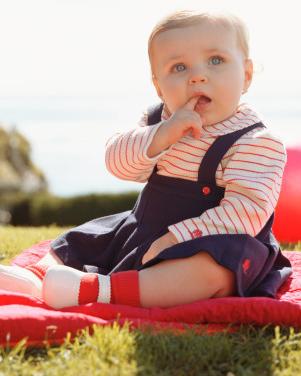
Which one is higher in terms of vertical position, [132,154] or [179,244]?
[132,154]

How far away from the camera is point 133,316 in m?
2.66

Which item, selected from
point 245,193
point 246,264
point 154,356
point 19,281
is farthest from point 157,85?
point 154,356

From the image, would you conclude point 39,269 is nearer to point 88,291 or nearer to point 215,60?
point 88,291

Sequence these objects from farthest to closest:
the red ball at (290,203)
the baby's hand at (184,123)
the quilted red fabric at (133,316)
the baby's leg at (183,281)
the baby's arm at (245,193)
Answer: the red ball at (290,203) → the baby's hand at (184,123) → the baby's arm at (245,193) → the baby's leg at (183,281) → the quilted red fabric at (133,316)

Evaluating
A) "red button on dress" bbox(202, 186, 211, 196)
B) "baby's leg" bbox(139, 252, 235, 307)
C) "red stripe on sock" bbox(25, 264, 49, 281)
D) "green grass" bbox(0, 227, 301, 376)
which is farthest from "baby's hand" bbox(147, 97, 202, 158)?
"green grass" bbox(0, 227, 301, 376)

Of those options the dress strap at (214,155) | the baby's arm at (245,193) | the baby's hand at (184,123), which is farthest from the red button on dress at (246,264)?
the baby's hand at (184,123)

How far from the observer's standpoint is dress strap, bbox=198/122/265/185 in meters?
3.02

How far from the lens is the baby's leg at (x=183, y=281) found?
276 centimetres

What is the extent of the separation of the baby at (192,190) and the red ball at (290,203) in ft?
5.44

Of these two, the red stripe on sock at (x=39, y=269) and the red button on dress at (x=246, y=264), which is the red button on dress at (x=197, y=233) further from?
the red stripe on sock at (x=39, y=269)

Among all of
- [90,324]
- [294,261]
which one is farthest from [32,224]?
[90,324]

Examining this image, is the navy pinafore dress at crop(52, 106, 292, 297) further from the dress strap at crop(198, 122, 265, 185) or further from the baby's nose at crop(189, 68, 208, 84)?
the baby's nose at crop(189, 68, 208, 84)

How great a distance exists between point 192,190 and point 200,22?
746 mm

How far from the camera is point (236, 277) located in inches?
110
